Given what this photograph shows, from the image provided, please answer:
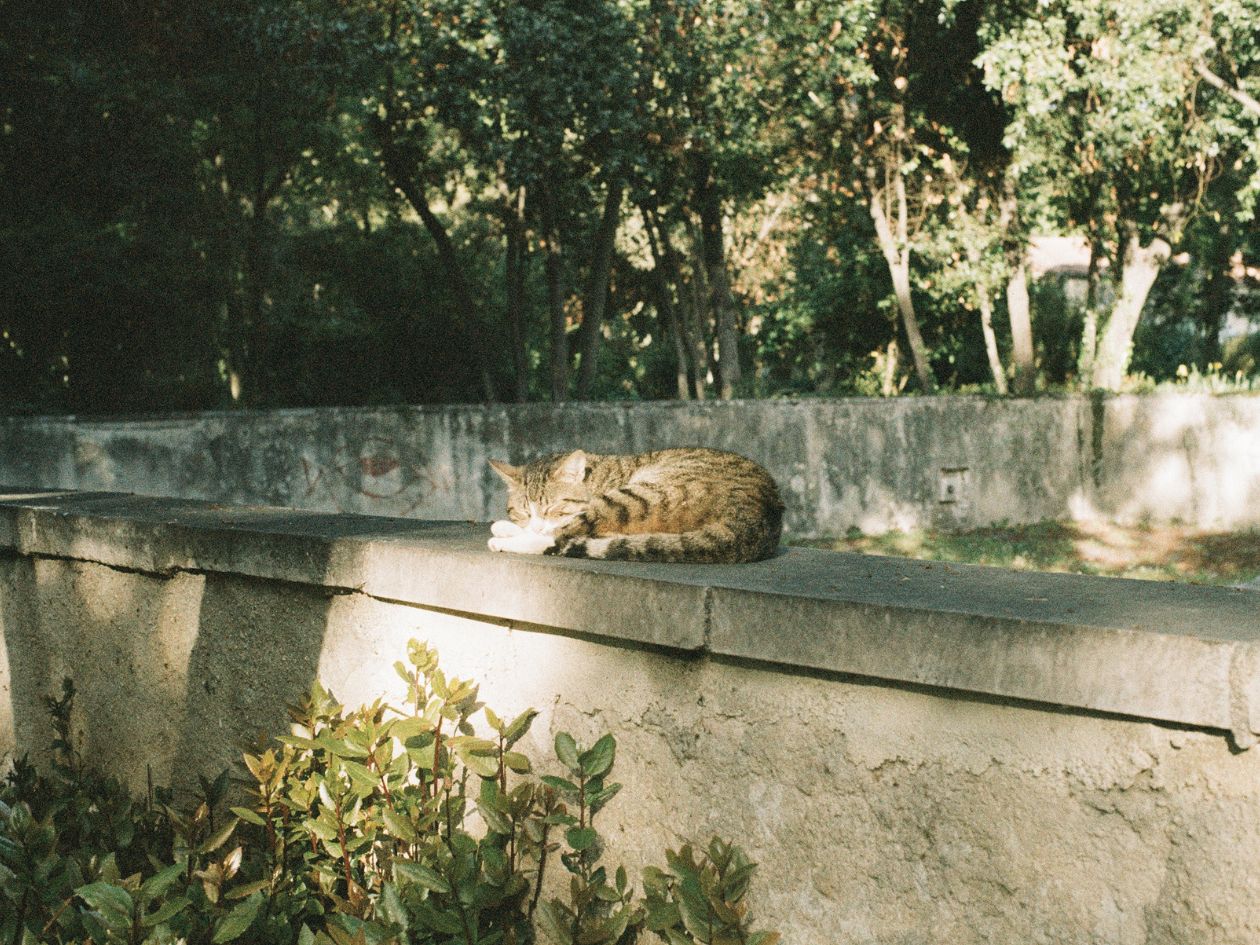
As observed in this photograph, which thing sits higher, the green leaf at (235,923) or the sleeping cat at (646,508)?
the sleeping cat at (646,508)

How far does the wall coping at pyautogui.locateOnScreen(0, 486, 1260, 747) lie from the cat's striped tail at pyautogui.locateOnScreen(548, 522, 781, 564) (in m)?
0.10

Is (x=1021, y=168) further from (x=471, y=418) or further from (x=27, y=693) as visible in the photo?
(x=27, y=693)

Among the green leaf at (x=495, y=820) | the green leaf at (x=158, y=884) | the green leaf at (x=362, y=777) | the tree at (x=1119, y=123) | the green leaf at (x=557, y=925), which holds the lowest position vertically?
the green leaf at (x=557, y=925)

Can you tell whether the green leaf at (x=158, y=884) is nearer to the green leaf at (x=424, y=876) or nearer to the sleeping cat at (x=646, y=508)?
the green leaf at (x=424, y=876)

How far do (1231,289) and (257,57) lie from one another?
22260mm

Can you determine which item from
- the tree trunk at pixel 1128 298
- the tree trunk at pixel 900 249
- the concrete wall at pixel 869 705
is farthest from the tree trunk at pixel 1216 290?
the concrete wall at pixel 869 705

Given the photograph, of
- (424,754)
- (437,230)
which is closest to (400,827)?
(424,754)

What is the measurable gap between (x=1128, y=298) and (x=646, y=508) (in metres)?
14.4

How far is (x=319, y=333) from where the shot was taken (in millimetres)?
20125

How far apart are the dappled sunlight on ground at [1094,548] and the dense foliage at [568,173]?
320 cm

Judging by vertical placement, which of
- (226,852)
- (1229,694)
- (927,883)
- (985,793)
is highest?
(1229,694)

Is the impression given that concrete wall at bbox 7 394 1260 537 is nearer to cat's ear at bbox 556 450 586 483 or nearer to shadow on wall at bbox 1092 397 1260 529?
shadow on wall at bbox 1092 397 1260 529

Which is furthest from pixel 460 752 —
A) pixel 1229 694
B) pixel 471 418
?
pixel 471 418

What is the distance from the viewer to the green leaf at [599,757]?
2.54 m
